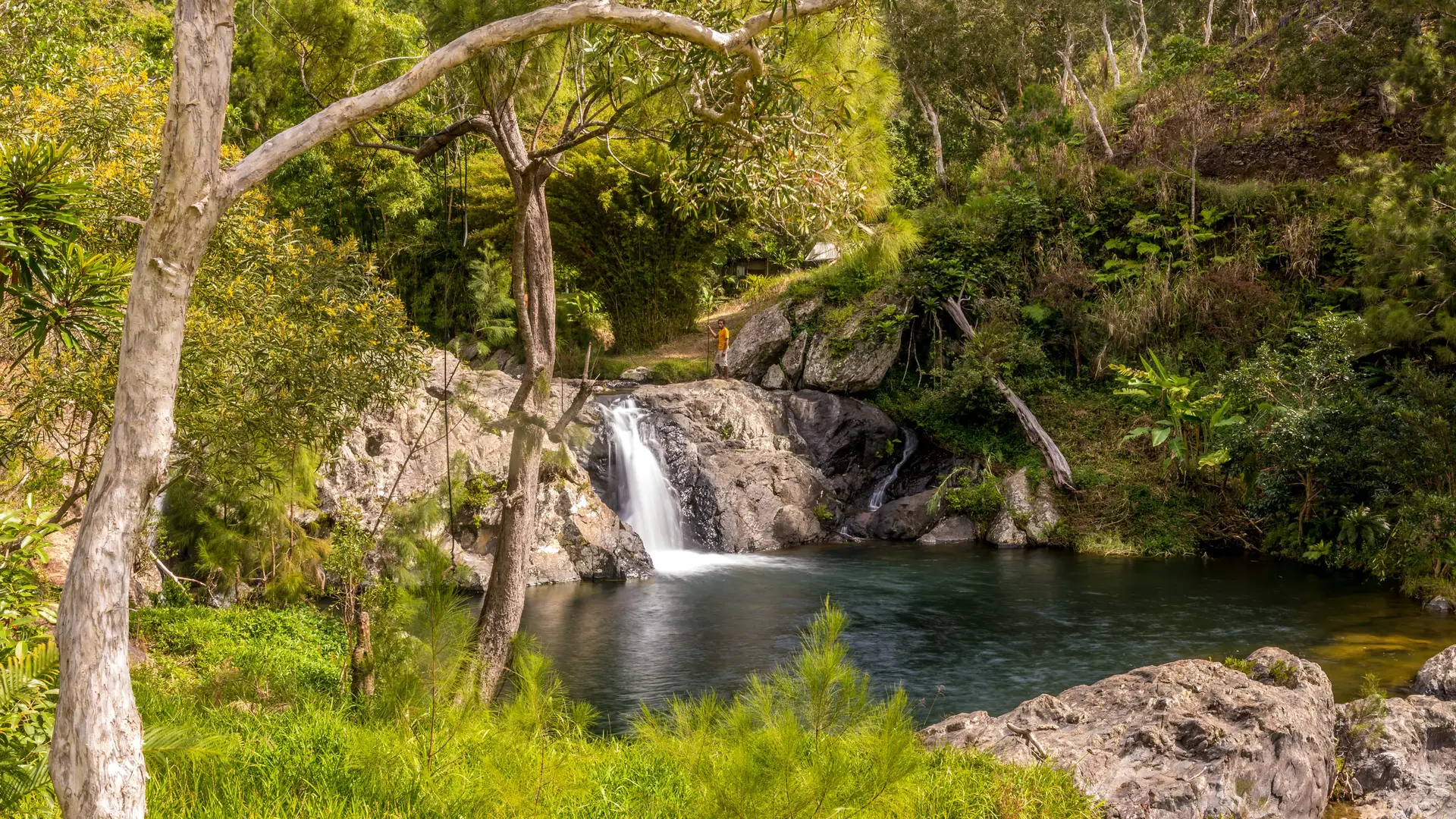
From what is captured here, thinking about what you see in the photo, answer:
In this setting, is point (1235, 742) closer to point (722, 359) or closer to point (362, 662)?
point (362, 662)

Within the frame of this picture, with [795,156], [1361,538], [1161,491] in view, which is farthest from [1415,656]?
[795,156]

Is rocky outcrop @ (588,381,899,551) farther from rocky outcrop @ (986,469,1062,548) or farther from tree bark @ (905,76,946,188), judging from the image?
tree bark @ (905,76,946,188)

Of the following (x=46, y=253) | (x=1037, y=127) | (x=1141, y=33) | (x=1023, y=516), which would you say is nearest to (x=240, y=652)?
(x=46, y=253)

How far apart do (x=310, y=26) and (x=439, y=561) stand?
191 inches

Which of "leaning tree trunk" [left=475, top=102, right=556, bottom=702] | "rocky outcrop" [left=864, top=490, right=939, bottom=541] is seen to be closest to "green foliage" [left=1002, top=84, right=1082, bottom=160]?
"rocky outcrop" [left=864, top=490, right=939, bottom=541]

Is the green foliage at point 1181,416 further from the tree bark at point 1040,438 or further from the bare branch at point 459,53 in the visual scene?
the bare branch at point 459,53

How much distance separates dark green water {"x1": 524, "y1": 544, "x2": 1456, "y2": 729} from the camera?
965 centimetres

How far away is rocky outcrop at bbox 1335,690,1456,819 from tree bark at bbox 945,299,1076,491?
415 inches

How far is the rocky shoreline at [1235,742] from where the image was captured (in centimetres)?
529

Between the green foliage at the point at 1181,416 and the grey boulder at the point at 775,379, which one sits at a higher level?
the grey boulder at the point at 775,379

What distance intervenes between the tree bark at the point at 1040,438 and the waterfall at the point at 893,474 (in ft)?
6.68

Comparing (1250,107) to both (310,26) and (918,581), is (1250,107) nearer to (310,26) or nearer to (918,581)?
(918,581)

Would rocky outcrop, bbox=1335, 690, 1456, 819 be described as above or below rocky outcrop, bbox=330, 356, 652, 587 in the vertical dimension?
below

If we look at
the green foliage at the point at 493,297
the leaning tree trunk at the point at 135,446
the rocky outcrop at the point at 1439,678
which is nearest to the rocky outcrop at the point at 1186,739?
the rocky outcrop at the point at 1439,678
